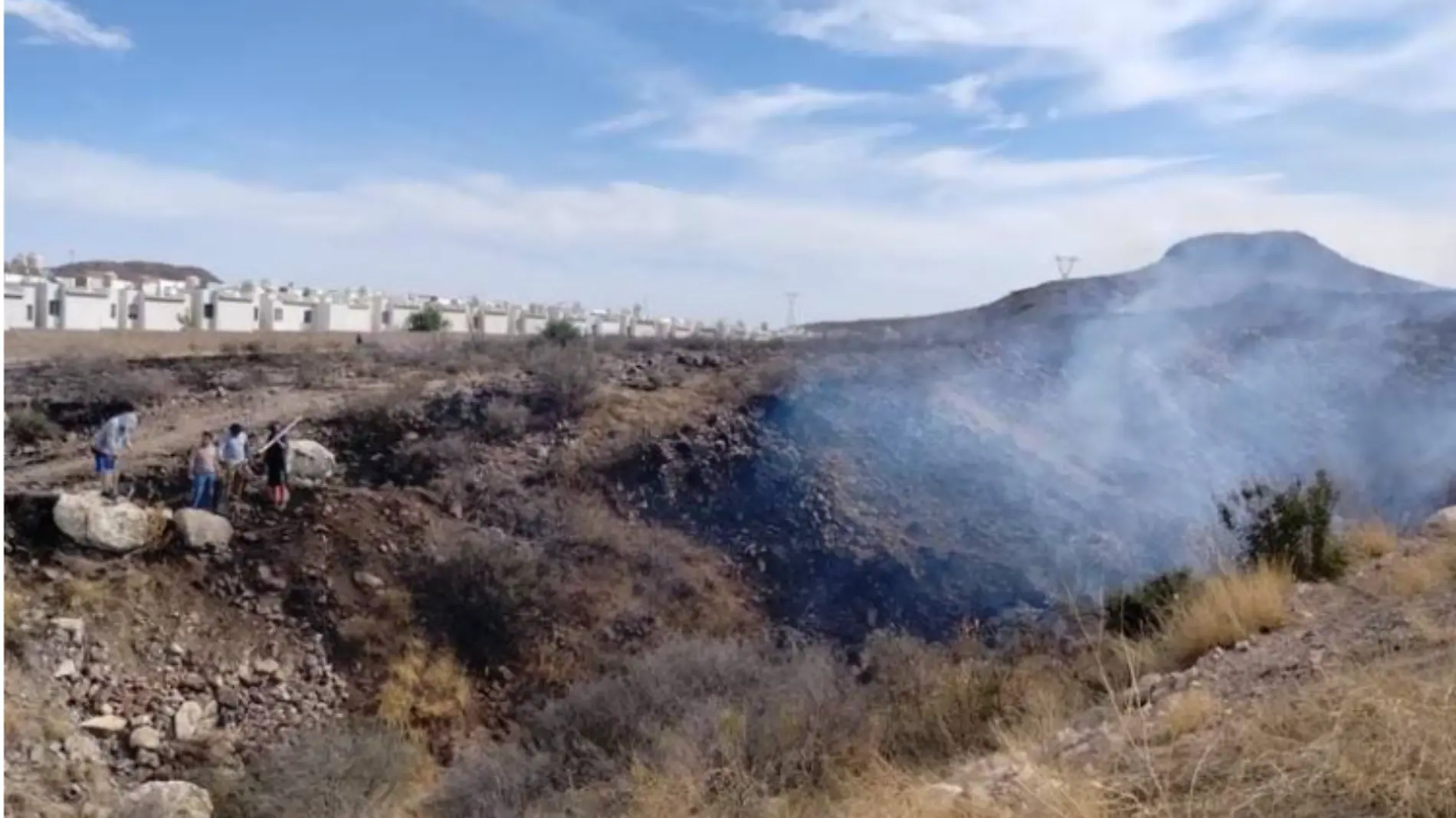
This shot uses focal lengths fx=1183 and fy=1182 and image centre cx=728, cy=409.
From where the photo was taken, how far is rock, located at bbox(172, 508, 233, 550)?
11.4 m

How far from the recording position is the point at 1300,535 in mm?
8672

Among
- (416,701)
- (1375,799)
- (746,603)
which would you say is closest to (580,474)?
(746,603)

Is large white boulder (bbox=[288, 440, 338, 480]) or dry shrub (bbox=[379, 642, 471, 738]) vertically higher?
large white boulder (bbox=[288, 440, 338, 480])

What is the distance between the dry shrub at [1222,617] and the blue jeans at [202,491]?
9.38 m

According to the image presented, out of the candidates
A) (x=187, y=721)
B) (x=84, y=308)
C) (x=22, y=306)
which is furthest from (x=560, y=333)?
(x=84, y=308)

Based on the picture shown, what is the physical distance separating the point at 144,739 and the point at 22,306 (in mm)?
39260

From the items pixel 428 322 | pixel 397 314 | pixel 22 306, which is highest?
pixel 397 314

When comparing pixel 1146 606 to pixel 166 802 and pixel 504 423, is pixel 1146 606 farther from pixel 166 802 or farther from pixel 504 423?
pixel 504 423

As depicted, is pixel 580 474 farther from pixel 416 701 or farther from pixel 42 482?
pixel 42 482

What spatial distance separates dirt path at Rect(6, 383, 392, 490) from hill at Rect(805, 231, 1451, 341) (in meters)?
13.3

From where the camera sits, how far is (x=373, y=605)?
37.2 ft

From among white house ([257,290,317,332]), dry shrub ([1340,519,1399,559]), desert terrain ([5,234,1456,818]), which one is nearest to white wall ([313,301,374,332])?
white house ([257,290,317,332])

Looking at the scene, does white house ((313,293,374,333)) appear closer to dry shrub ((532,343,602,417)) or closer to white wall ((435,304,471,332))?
white wall ((435,304,471,332))

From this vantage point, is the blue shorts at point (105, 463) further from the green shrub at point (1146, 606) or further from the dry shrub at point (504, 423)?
the green shrub at point (1146, 606)
